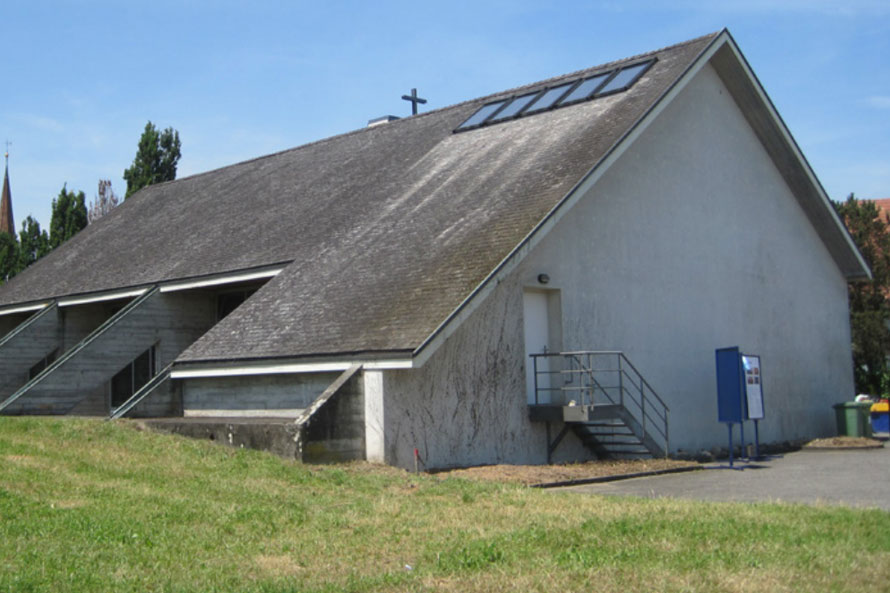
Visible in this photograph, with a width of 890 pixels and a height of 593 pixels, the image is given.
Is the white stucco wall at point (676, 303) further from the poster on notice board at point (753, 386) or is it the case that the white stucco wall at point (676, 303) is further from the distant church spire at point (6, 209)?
the distant church spire at point (6, 209)

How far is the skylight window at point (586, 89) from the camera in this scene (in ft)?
79.5

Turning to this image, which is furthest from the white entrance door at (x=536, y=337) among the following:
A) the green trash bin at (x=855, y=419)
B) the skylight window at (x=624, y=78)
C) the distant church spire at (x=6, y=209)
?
the distant church spire at (x=6, y=209)

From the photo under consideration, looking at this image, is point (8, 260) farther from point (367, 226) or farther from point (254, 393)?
point (254, 393)

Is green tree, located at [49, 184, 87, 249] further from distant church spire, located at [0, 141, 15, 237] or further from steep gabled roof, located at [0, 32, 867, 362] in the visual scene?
distant church spire, located at [0, 141, 15, 237]

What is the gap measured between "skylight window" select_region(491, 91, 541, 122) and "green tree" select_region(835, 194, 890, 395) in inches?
Result: 736

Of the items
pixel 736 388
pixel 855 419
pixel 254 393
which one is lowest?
pixel 855 419

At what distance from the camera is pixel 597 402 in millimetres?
19531

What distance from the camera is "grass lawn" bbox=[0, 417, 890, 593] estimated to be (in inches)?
332

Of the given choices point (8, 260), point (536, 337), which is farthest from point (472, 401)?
point (8, 260)

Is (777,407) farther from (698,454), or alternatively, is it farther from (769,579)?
(769,579)

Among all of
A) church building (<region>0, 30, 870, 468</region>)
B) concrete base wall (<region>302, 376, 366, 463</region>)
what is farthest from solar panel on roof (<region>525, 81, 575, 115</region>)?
concrete base wall (<region>302, 376, 366, 463</region>)

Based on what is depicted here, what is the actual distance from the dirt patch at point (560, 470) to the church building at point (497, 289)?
62cm

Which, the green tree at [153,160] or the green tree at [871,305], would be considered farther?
the green tree at [153,160]

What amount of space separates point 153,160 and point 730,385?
35881 mm
